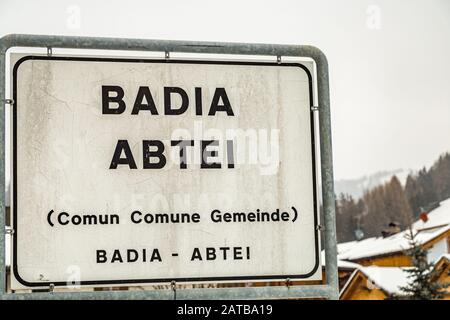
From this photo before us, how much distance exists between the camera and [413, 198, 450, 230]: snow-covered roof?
49.4 meters

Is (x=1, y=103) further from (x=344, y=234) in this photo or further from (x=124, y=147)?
(x=344, y=234)

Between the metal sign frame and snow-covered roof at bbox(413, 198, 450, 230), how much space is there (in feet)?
152

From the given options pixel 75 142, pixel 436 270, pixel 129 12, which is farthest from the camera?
pixel 129 12

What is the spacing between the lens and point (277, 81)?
2.37 meters

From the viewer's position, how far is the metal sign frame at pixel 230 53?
212 centimetres

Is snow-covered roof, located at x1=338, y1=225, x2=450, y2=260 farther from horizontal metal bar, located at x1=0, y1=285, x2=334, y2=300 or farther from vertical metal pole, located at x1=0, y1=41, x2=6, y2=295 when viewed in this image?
vertical metal pole, located at x1=0, y1=41, x2=6, y2=295

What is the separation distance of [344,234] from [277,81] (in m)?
58.6

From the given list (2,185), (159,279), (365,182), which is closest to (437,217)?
(365,182)

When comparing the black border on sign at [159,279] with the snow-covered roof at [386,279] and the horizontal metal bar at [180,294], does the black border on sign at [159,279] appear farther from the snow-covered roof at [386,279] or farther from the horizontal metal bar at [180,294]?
the snow-covered roof at [386,279]

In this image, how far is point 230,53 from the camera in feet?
7.61

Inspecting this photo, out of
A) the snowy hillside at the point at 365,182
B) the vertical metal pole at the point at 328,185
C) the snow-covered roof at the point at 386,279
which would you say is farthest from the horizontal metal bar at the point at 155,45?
the snowy hillside at the point at 365,182

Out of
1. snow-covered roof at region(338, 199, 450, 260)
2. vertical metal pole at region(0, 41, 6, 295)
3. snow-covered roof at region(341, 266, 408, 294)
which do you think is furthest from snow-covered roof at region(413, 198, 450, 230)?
vertical metal pole at region(0, 41, 6, 295)
